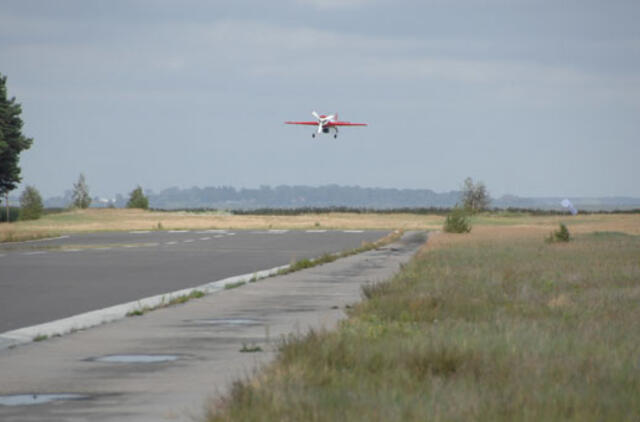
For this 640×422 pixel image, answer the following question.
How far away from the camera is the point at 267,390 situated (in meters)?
7.76

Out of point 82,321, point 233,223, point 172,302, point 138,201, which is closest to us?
point 82,321

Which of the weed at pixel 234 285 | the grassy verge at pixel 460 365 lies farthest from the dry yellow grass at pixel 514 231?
the grassy verge at pixel 460 365

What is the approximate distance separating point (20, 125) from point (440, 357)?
76.1 meters

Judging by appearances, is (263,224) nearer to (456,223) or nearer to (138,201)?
(456,223)

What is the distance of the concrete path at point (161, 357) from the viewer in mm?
8266

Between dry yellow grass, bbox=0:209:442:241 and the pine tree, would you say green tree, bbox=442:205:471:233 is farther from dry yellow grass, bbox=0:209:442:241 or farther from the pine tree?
→ the pine tree

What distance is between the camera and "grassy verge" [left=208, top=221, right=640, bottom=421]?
7289 mm

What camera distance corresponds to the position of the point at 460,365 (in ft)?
30.8

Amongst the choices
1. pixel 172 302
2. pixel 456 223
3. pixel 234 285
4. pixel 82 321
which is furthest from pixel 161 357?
pixel 456 223

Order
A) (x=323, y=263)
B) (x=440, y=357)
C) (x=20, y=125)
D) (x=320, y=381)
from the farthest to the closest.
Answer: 1. (x=20, y=125)
2. (x=323, y=263)
3. (x=440, y=357)
4. (x=320, y=381)

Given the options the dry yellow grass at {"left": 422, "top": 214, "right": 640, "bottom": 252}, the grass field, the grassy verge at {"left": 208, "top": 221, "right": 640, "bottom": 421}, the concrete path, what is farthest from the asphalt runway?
the grass field

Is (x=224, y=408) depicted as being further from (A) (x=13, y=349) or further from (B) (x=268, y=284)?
(B) (x=268, y=284)

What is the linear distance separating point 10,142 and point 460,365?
74323 mm

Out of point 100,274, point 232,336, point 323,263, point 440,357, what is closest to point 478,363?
point 440,357
